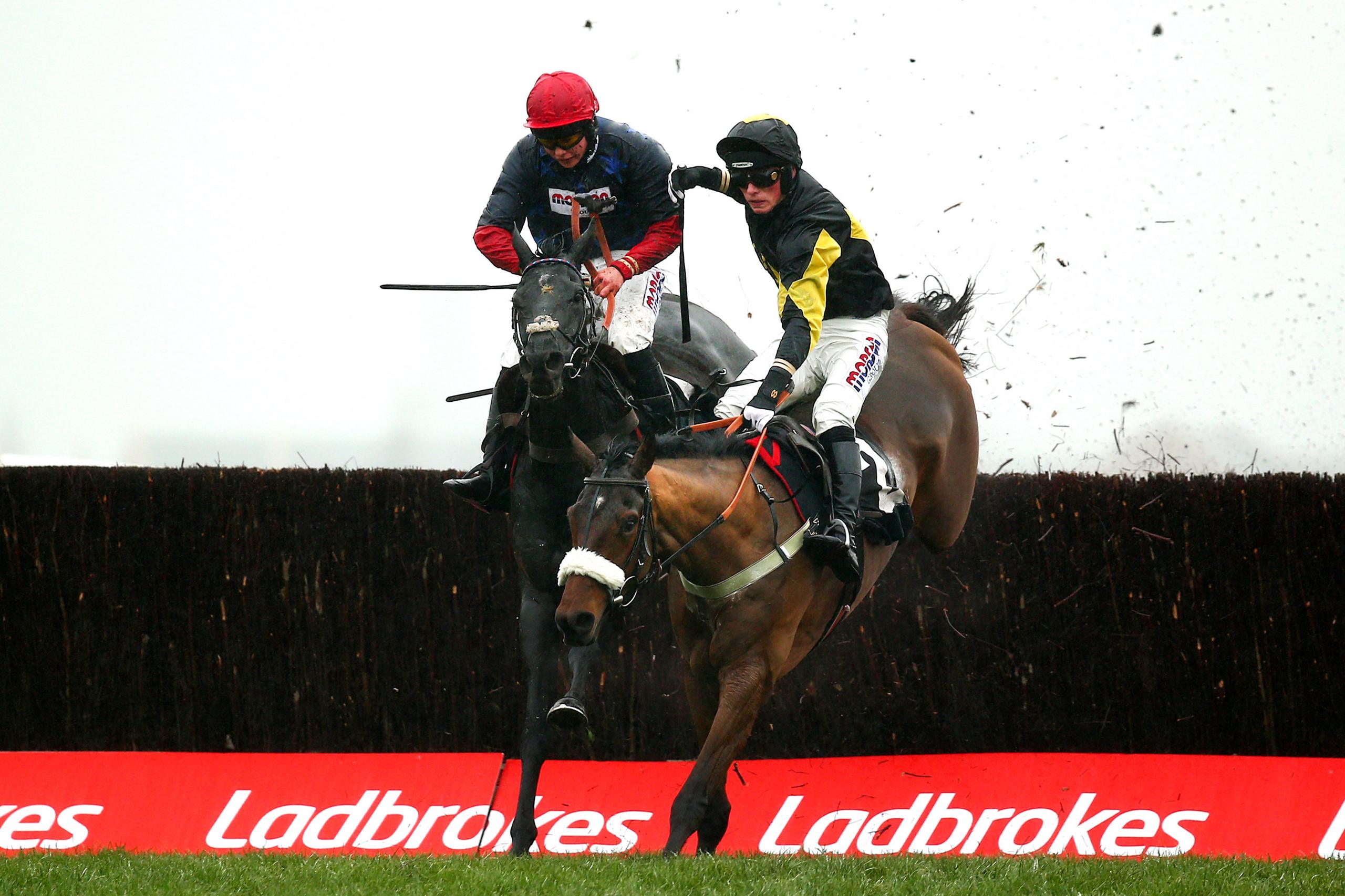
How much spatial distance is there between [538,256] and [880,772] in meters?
2.90

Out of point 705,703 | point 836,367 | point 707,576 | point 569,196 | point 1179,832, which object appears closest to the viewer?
point 707,576

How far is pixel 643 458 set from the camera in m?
4.02

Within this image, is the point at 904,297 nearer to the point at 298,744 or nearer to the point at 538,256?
the point at 538,256

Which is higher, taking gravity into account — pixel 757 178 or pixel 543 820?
pixel 757 178

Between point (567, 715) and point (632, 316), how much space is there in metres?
1.62

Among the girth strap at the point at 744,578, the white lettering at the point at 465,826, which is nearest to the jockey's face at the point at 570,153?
the girth strap at the point at 744,578

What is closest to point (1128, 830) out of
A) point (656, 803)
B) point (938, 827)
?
point (938, 827)

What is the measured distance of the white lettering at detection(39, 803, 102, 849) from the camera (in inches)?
226

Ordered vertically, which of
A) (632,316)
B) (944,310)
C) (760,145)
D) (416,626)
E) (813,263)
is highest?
(760,145)

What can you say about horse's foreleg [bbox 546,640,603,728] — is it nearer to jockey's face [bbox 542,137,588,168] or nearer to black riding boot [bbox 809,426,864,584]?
black riding boot [bbox 809,426,864,584]

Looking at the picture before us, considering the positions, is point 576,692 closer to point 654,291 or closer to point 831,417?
point 831,417

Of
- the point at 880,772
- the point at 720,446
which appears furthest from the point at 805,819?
the point at 720,446

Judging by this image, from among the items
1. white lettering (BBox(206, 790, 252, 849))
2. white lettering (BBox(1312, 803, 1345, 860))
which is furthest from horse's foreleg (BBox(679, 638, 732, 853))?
white lettering (BBox(1312, 803, 1345, 860))

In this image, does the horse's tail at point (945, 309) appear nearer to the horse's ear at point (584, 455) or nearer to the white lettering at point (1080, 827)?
the white lettering at point (1080, 827)
